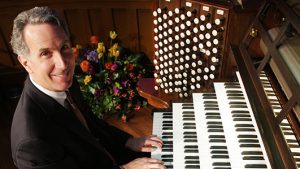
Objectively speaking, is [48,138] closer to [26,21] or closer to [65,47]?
[65,47]

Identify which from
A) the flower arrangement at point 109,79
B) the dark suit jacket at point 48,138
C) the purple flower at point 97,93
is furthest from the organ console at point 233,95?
the purple flower at point 97,93

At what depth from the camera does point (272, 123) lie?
6.28 feet

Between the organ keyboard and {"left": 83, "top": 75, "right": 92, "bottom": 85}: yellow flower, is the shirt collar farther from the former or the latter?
{"left": 83, "top": 75, "right": 92, "bottom": 85}: yellow flower

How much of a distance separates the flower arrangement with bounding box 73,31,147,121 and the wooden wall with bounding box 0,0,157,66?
245mm

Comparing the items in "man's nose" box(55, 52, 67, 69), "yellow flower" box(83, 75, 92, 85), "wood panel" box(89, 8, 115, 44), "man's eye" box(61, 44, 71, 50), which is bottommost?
"man's nose" box(55, 52, 67, 69)

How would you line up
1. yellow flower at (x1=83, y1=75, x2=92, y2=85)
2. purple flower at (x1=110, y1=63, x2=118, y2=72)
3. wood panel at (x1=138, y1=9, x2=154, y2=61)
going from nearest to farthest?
yellow flower at (x1=83, y1=75, x2=92, y2=85) < purple flower at (x1=110, y1=63, x2=118, y2=72) < wood panel at (x1=138, y1=9, x2=154, y2=61)

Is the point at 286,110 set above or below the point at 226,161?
above

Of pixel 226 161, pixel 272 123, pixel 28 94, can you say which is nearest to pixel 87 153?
pixel 28 94

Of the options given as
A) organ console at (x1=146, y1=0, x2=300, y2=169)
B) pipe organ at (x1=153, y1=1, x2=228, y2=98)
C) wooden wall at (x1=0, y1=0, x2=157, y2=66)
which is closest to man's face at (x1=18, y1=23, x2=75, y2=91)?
organ console at (x1=146, y1=0, x2=300, y2=169)

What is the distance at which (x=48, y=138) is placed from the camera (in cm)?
177

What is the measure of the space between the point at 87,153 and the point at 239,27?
168cm

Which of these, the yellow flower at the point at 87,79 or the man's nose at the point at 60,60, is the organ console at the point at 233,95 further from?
the yellow flower at the point at 87,79

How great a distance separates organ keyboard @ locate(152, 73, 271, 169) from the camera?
2143mm

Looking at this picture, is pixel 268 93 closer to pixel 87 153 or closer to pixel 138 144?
pixel 138 144
